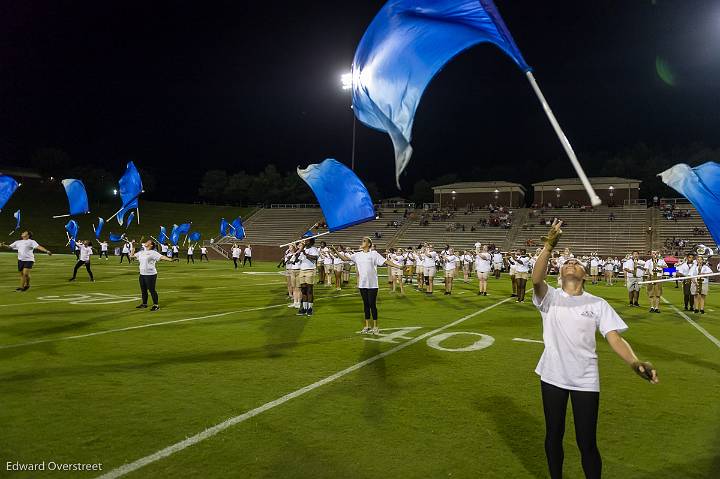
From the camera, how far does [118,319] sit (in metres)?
11.0

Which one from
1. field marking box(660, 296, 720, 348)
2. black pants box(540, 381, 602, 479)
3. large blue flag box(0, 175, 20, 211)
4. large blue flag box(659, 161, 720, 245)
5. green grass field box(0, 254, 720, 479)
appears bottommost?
field marking box(660, 296, 720, 348)

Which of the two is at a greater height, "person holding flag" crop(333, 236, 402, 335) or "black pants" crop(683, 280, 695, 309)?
"person holding flag" crop(333, 236, 402, 335)

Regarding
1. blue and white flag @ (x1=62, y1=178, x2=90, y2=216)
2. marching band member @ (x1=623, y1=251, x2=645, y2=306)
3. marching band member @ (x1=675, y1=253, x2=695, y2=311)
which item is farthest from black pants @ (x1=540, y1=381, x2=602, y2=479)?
blue and white flag @ (x1=62, y1=178, x2=90, y2=216)

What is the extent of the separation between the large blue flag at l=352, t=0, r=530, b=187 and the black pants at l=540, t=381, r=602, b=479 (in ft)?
10.2

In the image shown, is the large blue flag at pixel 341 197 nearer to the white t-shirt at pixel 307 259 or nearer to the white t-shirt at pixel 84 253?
the white t-shirt at pixel 307 259

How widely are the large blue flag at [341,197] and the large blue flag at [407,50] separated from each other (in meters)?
3.93

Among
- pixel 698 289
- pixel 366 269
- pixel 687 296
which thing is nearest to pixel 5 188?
pixel 366 269

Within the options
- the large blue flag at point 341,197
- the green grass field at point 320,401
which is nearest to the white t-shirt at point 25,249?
the green grass field at point 320,401

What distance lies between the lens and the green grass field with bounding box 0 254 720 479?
13.6 feet

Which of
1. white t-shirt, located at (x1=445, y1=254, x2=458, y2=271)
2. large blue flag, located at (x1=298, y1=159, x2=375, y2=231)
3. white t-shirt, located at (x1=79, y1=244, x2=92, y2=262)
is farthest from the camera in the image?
white t-shirt, located at (x1=79, y1=244, x2=92, y2=262)

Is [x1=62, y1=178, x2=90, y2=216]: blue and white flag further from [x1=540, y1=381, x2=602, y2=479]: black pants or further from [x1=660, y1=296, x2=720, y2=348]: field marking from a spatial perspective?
[x1=660, y1=296, x2=720, y2=348]: field marking

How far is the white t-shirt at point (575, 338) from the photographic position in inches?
137

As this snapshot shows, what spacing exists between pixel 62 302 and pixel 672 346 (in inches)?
615

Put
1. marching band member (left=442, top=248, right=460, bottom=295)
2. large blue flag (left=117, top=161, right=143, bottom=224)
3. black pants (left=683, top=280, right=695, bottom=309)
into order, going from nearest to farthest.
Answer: black pants (left=683, top=280, right=695, bottom=309) → marching band member (left=442, top=248, right=460, bottom=295) → large blue flag (left=117, top=161, right=143, bottom=224)
